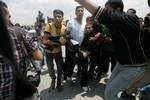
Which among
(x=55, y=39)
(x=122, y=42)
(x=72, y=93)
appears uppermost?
(x=122, y=42)

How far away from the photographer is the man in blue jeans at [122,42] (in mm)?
4148

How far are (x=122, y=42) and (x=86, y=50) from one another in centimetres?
337

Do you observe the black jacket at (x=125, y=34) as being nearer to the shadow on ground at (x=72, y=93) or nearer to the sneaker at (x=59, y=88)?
the shadow on ground at (x=72, y=93)

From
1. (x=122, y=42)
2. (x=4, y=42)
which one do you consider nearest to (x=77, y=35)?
(x=122, y=42)

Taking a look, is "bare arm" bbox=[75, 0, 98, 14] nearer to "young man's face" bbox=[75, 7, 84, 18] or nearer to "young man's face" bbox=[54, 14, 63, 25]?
"young man's face" bbox=[54, 14, 63, 25]

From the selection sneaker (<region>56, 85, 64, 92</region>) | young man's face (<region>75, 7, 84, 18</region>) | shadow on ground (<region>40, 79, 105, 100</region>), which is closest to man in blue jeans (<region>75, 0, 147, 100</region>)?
shadow on ground (<region>40, 79, 105, 100</region>)

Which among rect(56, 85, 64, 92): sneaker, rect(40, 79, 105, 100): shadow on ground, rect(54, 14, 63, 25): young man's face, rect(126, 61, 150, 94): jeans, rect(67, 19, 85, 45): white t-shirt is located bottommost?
rect(40, 79, 105, 100): shadow on ground

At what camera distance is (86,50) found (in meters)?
7.77

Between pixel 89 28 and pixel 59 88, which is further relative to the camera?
pixel 59 88

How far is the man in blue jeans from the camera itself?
4148 mm

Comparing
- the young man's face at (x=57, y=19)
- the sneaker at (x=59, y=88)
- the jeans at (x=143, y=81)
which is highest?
the young man's face at (x=57, y=19)

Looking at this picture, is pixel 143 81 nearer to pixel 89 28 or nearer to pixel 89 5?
pixel 89 5

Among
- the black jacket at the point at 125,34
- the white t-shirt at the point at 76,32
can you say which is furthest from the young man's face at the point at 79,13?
the black jacket at the point at 125,34

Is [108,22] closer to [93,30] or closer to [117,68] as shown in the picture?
[117,68]
